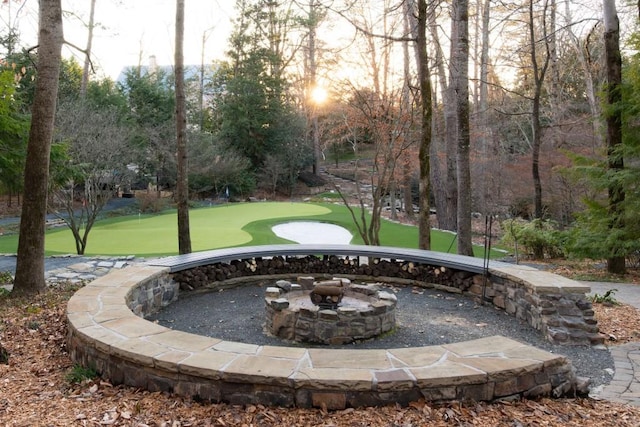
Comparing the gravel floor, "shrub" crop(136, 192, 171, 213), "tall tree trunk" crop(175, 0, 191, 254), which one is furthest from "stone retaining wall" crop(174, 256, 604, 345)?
"shrub" crop(136, 192, 171, 213)

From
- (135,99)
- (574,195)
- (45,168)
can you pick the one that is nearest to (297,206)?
(574,195)

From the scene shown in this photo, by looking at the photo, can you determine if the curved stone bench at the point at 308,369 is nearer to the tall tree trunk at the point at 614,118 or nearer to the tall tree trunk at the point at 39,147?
the tall tree trunk at the point at 39,147

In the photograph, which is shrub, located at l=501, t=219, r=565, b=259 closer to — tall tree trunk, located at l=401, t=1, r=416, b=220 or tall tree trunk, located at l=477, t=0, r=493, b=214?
tall tree trunk, located at l=401, t=1, r=416, b=220

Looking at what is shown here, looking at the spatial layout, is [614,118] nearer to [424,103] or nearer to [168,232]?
[424,103]

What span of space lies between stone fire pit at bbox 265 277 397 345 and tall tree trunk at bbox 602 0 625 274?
5523 mm

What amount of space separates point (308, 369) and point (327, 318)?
1.56 meters

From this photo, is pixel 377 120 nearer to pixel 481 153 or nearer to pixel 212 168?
pixel 481 153

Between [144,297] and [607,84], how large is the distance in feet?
26.2

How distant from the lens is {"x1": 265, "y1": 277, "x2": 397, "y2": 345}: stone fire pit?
4047 mm

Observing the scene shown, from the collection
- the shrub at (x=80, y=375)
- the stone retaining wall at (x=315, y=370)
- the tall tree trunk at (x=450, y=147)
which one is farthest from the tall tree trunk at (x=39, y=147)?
the tall tree trunk at (x=450, y=147)

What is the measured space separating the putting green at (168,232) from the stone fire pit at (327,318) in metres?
5.47

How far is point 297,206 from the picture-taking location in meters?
17.9

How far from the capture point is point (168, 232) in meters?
12.1

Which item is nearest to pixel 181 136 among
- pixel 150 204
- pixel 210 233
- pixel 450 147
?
pixel 210 233
